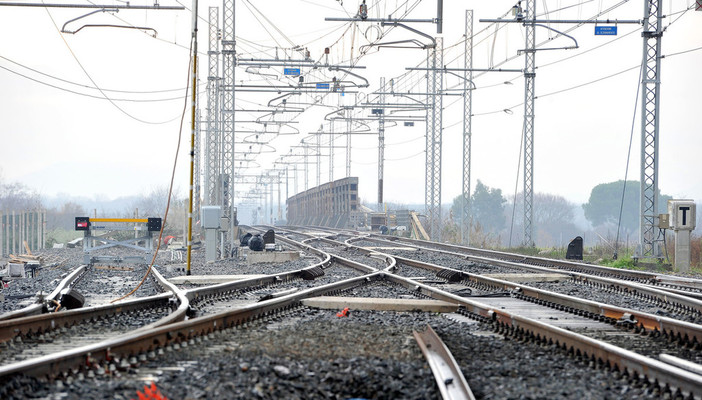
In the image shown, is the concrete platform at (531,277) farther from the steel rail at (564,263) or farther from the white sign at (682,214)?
the white sign at (682,214)

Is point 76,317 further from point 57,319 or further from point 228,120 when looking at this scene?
point 228,120

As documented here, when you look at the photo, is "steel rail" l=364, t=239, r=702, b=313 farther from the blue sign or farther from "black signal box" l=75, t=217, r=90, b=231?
"black signal box" l=75, t=217, r=90, b=231

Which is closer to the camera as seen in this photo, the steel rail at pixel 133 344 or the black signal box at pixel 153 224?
the steel rail at pixel 133 344

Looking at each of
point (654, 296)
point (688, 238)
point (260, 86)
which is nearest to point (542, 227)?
point (260, 86)

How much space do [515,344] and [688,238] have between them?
13044 millimetres

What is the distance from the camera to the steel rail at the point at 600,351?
4387 mm

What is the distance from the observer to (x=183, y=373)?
4789 millimetres

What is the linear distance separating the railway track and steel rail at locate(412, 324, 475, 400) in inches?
4.2

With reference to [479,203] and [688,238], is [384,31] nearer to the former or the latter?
[688,238]

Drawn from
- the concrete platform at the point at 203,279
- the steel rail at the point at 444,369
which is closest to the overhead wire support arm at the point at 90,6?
the concrete platform at the point at 203,279

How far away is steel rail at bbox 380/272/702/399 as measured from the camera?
14.4 ft

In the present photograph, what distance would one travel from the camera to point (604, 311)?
316 inches


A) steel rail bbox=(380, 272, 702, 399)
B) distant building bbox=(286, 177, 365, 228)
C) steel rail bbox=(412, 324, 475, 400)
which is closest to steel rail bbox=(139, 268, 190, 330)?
steel rail bbox=(412, 324, 475, 400)

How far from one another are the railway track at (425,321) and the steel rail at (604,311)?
1cm
